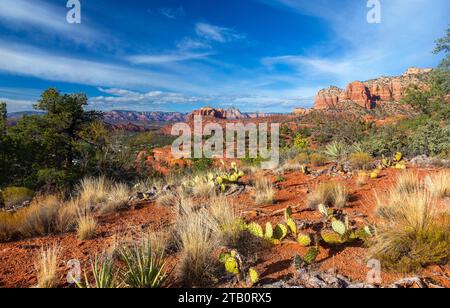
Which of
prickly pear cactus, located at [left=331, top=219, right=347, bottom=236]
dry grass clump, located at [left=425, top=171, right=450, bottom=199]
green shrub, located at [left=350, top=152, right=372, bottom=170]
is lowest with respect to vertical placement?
prickly pear cactus, located at [left=331, top=219, right=347, bottom=236]

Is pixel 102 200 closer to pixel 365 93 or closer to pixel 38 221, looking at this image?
pixel 38 221

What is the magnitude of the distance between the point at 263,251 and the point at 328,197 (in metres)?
2.65

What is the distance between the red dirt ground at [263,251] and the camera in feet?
10.6

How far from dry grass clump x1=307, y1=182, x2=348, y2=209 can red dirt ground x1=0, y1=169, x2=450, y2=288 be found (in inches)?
7.0

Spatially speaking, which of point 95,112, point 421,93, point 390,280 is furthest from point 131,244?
point 421,93

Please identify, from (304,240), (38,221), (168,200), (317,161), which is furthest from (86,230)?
(317,161)

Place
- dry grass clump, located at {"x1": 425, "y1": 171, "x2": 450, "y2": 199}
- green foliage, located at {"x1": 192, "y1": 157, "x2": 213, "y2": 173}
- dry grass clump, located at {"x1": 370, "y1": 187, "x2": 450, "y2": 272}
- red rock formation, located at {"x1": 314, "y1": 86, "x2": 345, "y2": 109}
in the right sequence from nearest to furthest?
dry grass clump, located at {"x1": 370, "y1": 187, "x2": 450, "y2": 272}
dry grass clump, located at {"x1": 425, "y1": 171, "x2": 450, "y2": 199}
green foliage, located at {"x1": 192, "y1": 157, "x2": 213, "y2": 173}
red rock formation, located at {"x1": 314, "y1": 86, "x2": 345, "y2": 109}

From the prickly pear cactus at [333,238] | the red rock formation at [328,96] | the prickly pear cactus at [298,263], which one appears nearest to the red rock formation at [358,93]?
the red rock formation at [328,96]

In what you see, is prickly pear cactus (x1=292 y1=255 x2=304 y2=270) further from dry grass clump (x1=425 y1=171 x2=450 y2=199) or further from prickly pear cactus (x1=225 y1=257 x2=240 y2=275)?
dry grass clump (x1=425 y1=171 x2=450 y2=199)

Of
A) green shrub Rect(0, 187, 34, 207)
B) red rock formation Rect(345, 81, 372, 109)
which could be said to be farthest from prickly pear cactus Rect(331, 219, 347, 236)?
red rock formation Rect(345, 81, 372, 109)

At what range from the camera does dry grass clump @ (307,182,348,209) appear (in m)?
5.80

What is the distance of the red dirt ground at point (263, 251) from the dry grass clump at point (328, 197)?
0.18 meters
